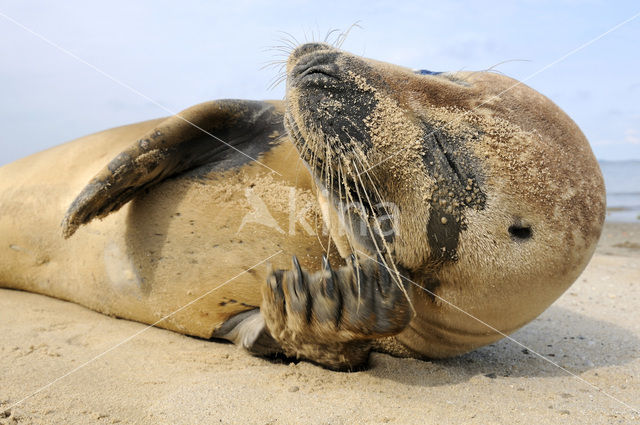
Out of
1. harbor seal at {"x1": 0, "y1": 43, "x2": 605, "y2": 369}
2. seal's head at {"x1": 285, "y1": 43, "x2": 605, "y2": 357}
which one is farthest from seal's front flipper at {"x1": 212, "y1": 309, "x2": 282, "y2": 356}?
seal's head at {"x1": 285, "y1": 43, "x2": 605, "y2": 357}

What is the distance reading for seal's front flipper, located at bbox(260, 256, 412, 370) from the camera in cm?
219

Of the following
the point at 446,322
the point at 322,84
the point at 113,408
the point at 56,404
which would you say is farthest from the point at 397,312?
the point at 56,404

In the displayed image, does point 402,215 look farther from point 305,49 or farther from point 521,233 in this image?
point 305,49

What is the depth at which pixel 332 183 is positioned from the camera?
2.22 metres

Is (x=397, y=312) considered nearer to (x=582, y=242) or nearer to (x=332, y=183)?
(x=332, y=183)

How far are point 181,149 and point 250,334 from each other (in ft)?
3.43

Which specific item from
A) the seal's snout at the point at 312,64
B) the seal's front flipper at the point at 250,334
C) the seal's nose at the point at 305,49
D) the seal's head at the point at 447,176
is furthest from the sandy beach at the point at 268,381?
the seal's nose at the point at 305,49

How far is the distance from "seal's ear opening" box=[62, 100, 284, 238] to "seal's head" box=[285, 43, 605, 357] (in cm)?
92

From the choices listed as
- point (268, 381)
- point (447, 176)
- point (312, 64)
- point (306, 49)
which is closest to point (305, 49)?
point (306, 49)

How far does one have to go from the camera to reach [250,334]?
8.89 feet

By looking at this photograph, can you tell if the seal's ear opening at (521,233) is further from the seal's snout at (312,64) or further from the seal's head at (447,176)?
the seal's snout at (312,64)

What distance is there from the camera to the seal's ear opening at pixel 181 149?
116 inches

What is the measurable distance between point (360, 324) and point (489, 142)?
2.70ft

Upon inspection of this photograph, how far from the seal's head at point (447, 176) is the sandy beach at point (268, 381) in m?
0.41
